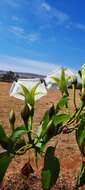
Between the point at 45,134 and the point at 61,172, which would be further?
the point at 61,172

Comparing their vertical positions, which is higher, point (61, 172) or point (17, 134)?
point (17, 134)

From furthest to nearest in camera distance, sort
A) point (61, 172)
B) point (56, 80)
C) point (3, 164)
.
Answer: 1. point (61, 172)
2. point (56, 80)
3. point (3, 164)

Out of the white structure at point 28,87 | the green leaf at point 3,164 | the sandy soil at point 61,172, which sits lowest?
the sandy soil at point 61,172

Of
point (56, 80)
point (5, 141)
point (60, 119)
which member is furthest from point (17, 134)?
point (56, 80)

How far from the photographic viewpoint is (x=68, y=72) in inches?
69.6

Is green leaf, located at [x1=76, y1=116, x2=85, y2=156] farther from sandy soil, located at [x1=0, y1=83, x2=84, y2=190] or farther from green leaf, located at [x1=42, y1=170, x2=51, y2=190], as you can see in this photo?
sandy soil, located at [x1=0, y1=83, x2=84, y2=190]

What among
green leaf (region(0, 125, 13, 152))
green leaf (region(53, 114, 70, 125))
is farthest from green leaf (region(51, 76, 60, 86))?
green leaf (region(0, 125, 13, 152))

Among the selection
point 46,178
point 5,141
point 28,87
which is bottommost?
point 46,178

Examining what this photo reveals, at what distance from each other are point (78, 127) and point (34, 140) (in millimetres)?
156

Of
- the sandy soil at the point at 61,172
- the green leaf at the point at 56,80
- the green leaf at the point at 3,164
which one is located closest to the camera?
the green leaf at the point at 3,164

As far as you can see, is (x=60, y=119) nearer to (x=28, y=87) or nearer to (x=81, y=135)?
(x=81, y=135)

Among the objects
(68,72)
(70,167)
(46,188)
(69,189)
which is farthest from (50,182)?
(70,167)

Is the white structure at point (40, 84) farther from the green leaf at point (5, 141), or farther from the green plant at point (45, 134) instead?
the green leaf at point (5, 141)

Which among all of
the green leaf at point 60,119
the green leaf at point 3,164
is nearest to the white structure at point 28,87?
the green leaf at point 60,119
